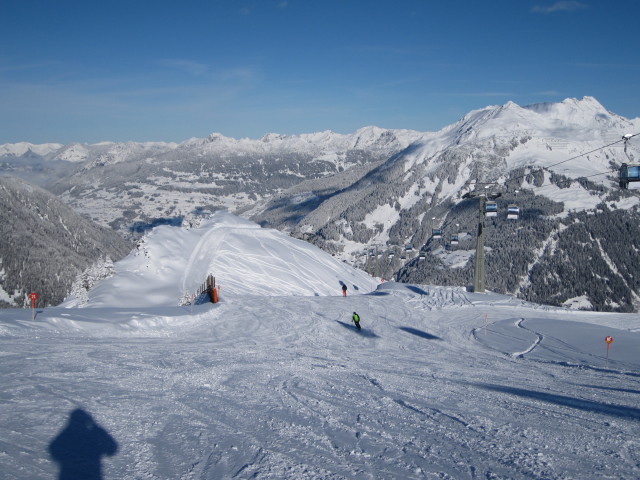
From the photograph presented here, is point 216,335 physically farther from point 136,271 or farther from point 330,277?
point 330,277

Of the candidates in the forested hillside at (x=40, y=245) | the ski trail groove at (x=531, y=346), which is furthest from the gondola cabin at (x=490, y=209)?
the forested hillside at (x=40, y=245)

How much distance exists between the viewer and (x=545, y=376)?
508 inches

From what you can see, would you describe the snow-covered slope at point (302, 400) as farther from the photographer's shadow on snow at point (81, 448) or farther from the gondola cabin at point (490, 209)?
the gondola cabin at point (490, 209)

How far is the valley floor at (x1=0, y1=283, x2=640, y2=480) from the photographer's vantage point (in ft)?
21.7

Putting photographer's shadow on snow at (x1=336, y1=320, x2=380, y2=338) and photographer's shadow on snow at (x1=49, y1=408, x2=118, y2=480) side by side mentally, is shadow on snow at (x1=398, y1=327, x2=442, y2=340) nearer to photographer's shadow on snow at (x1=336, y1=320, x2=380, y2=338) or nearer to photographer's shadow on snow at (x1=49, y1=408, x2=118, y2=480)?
photographer's shadow on snow at (x1=336, y1=320, x2=380, y2=338)

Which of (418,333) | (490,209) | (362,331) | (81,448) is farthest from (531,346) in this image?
(490,209)

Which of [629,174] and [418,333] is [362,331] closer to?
[418,333]

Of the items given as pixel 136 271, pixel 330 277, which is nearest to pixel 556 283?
pixel 330 277

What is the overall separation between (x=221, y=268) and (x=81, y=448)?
1145 inches

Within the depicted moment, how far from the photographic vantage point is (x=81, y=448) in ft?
22.4

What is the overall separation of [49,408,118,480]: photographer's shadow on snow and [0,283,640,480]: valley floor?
0.10 ft

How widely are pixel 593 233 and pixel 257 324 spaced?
202 metres

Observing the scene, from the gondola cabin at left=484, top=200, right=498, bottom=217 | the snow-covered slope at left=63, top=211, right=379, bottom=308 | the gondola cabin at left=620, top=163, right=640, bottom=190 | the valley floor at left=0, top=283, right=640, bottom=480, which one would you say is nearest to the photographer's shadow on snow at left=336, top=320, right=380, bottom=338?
the valley floor at left=0, top=283, right=640, bottom=480

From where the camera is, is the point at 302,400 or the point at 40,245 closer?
the point at 302,400
